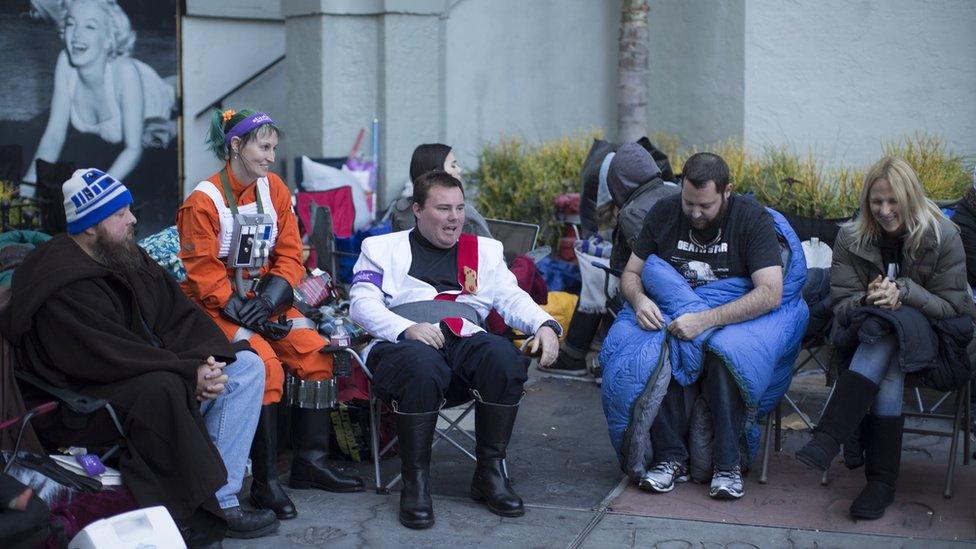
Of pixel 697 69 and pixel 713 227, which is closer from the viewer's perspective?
pixel 713 227

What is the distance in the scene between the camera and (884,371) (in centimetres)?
546

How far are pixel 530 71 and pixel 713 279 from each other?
5.56 meters

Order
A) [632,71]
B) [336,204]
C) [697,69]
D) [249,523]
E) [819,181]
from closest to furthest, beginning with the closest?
[249,523]
[819,181]
[336,204]
[632,71]
[697,69]

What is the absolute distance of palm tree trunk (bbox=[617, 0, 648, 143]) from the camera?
10242 mm

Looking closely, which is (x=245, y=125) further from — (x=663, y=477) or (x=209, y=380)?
(x=663, y=477)

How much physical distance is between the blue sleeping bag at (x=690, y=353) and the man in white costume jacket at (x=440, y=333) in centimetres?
41

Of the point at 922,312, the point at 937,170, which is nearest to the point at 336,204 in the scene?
the point at 937,170

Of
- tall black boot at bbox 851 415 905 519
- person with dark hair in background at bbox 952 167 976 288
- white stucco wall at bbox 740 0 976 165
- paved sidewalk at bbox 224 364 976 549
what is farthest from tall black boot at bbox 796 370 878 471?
white stucco wall at bbox 740 0 976 165

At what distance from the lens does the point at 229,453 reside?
5.13 metres

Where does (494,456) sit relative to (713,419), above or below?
below

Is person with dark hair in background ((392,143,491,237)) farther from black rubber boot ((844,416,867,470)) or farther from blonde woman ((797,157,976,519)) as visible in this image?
black rubber boot ((844,416,867,470))

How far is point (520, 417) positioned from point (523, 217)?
2.70 meters

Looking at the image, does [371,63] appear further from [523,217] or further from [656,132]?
[656,132]

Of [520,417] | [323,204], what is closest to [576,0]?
[323,204]
